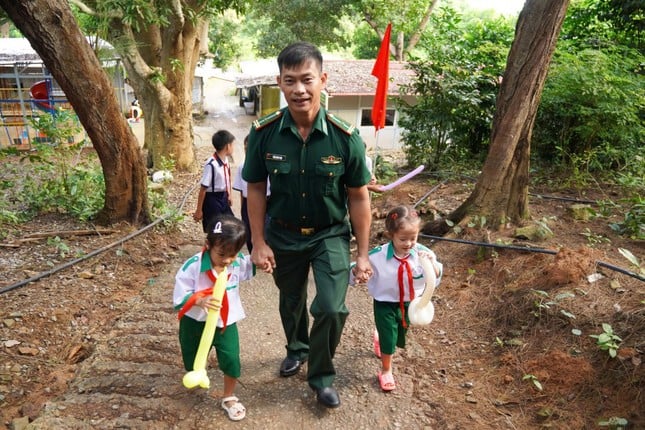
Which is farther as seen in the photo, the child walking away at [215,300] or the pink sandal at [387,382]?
the pink sandal at [387,382]

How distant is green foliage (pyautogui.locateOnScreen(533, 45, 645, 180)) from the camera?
259 inches

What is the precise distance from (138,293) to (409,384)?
2.86 metres

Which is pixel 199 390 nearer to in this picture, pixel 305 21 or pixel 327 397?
pixel 327 397

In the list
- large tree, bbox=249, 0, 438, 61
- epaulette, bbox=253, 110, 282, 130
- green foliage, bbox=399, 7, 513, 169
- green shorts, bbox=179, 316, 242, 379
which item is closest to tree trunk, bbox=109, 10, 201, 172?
green foliage, bbox=399, 7, 513, 169

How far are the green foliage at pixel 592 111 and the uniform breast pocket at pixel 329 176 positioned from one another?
538 cm

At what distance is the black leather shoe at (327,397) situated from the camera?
114 inches

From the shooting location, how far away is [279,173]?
8.89 ft

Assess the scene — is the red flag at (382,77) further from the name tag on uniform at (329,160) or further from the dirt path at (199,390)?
the name tag on uniform at (329,160)

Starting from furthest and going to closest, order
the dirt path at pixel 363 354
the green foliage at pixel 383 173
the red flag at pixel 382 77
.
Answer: the green foliage at pixel 383 173, the red flag at pixel 382 77, the dirt path at pixel 363 354

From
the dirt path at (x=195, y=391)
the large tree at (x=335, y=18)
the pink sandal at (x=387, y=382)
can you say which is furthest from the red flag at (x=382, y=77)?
the large tree at (x=335, y=18)

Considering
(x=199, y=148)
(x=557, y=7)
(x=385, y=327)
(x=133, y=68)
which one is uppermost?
(x=557, y=7)

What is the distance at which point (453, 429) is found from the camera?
9.40 feet

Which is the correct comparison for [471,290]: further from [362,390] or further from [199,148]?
[199,148]

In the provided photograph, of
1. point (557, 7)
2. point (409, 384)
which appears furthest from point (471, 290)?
point (557, 7)
